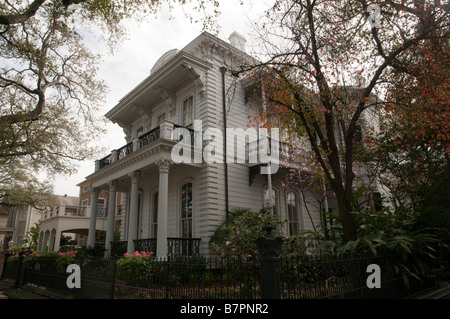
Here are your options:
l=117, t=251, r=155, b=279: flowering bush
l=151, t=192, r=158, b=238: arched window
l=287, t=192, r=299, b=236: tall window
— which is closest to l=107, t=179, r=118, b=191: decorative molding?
l=151, t=192, r=158, b=238: arched window

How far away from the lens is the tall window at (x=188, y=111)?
15.3 meters

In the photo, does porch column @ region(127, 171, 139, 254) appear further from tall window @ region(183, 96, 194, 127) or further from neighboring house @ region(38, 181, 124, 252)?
neighboring house @ region(38, 181, 124, 252)

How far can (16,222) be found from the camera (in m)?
49.5

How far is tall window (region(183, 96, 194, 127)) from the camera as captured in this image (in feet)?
50.2

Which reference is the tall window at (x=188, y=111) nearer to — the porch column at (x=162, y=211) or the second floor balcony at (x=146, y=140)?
the second floor balcony at (x=146, y=140)

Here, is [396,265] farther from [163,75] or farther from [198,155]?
[163,75]

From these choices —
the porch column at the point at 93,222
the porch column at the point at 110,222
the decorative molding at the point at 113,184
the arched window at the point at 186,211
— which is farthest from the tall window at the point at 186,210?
the porch column at the point at 93,222

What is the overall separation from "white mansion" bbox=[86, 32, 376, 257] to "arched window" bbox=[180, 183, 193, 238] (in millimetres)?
45

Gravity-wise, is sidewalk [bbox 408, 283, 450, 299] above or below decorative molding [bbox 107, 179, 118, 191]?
below

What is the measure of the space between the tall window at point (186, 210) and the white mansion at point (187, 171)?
4cm

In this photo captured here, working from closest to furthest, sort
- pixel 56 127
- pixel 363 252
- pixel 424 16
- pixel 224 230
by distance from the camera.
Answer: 1. pixel 363 252
2. pixel 424 16
3. pixel 224 230
4. pixel 56 127
